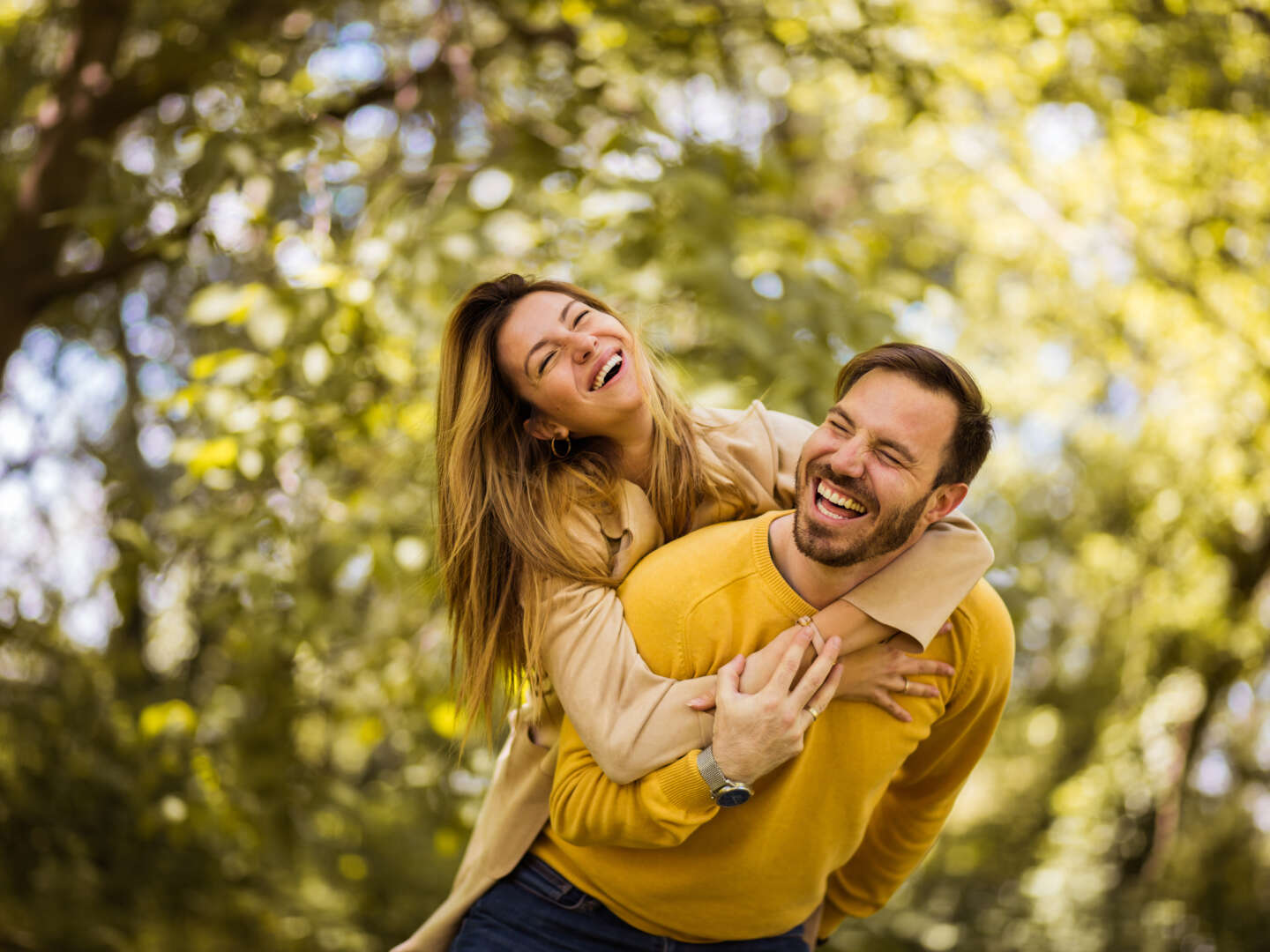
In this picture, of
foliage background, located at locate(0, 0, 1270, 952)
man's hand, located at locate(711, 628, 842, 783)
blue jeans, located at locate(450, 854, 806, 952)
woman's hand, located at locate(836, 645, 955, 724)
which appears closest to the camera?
man's hand, located at locate(711, 628, 842, 783)

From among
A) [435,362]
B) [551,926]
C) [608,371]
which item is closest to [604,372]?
[608,371]

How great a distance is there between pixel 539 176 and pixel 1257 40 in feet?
7.73

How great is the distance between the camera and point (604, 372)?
161 cm

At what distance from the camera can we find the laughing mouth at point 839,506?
4.48 feet

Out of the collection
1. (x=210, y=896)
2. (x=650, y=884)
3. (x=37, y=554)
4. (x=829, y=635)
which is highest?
(x=829, y=635)

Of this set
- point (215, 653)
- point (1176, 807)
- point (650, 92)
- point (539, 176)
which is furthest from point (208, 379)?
point (1176, 807)

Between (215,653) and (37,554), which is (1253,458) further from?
(37,554)

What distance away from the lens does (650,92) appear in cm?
315

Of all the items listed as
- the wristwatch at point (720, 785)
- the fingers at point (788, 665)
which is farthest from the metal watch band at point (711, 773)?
the fingers at point (788, 665)

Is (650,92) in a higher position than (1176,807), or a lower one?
higher

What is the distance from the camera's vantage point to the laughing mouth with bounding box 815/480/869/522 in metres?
1.37

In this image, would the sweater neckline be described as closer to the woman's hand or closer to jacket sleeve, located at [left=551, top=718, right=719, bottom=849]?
the woman's hand

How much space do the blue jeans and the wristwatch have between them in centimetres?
35

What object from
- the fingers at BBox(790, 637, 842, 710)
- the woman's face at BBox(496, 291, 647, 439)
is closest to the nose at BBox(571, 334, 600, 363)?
the woman's face at BBox(496, 291, 647, 439)
